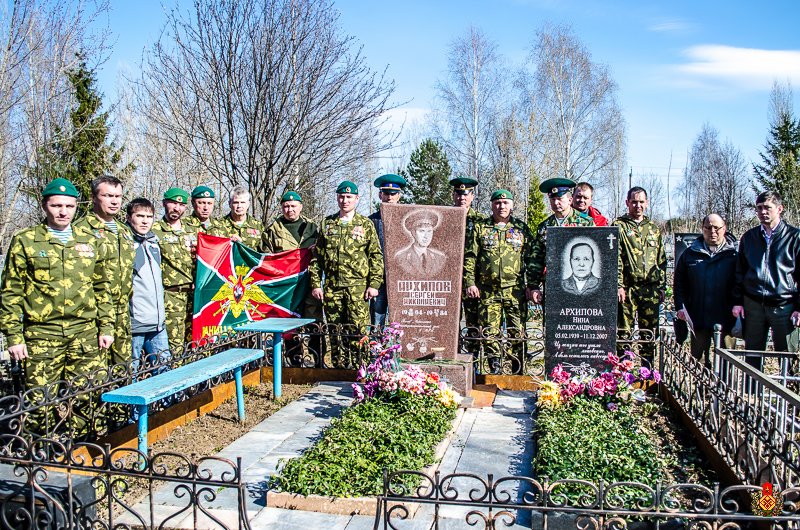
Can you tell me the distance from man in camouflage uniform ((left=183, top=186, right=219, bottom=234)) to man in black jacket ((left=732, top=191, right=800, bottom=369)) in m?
5.82

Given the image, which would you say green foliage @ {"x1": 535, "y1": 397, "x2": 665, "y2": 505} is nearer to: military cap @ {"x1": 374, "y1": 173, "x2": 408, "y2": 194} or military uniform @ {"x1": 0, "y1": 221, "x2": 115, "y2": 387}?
military cap @ {"x1": 374, "y1": 173, "x2": 408, "y2": 194}

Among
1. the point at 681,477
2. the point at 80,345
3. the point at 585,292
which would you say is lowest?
the point at 681,477

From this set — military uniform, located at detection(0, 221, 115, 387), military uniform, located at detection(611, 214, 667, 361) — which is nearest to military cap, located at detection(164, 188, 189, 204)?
military uniform, located at detection(0, 221, 115, 387)

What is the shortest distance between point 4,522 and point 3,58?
34.6ft

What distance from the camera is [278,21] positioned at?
380 inches

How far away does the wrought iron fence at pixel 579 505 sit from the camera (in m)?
3.02

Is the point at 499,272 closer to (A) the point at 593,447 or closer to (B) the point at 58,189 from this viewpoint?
(A) the point at 593,447

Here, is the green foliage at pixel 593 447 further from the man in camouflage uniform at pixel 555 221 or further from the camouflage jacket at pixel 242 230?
the camouflage jacket at pixel 242 230

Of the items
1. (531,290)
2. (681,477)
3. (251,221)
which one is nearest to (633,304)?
(531,290)

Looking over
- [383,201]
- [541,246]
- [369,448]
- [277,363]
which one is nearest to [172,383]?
[369,448]

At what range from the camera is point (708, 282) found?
7.00 metres

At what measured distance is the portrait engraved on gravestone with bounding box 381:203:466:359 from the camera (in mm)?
6785

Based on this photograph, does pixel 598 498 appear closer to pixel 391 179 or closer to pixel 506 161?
pixel 391 179

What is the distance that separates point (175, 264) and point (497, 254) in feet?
11.6
